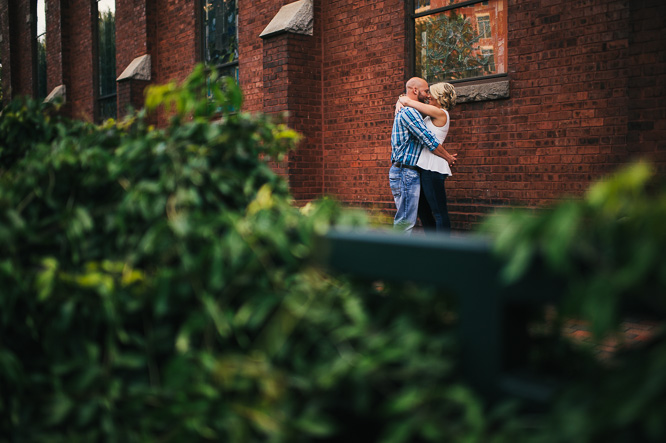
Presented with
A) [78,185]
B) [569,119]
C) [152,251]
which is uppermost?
[569,119]

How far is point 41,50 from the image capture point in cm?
2045

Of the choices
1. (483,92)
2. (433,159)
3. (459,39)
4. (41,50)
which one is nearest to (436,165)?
(433,159)

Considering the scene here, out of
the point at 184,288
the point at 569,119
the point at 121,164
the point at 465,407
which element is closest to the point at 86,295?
the point at 184,288

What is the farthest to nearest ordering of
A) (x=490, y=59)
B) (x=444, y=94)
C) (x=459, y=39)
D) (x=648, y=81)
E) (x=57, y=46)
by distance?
(x=57, y=46) → (x=459, y=39) → (x=490, y=59) → (x=444, y=94) → (x=648, y=81)

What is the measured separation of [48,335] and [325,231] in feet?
2.75

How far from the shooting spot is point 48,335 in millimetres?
1738

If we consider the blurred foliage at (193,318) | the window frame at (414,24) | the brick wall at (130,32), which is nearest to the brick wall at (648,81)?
the window frame at (414,24)

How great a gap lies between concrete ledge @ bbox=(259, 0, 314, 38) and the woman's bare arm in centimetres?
311

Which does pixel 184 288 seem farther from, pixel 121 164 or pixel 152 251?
pixel 121 164

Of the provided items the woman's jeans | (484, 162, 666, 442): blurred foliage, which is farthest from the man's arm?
(484, 162, 666, 442): blurred foliage

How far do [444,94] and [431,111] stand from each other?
367 mm

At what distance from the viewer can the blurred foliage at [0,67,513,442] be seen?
1.43 m

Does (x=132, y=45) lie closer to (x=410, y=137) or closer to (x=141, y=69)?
(x=141, y=69)

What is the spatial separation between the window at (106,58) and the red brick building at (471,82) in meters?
4.28
